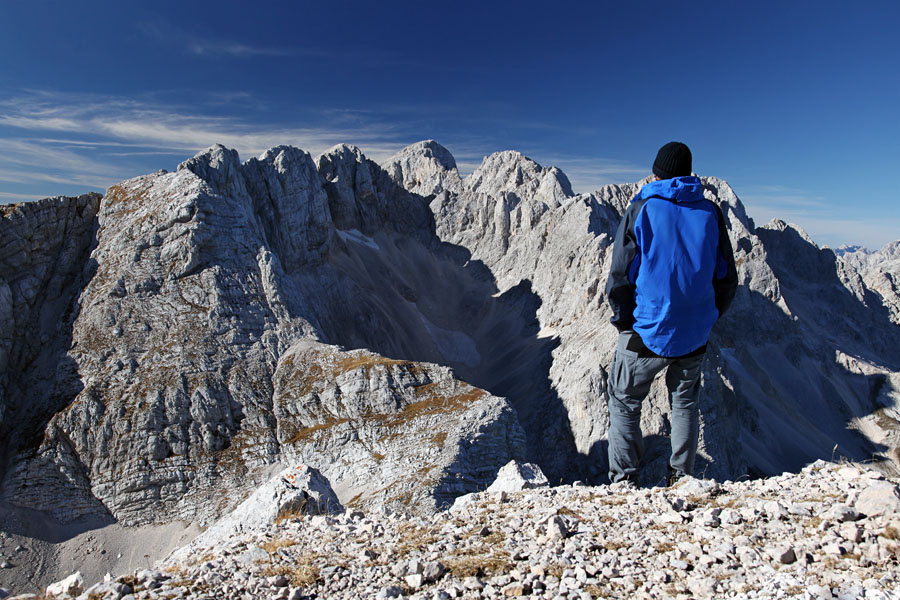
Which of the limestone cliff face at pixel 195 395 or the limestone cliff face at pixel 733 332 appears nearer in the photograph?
the limestone cliff face at pixel 195 395

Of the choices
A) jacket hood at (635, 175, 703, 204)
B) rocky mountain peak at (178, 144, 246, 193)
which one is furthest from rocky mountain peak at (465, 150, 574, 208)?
jacket hood at (635, 175, 703, 204)

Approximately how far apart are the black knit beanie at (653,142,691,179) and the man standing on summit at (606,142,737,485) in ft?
0.05

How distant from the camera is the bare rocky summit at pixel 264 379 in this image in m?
40.1

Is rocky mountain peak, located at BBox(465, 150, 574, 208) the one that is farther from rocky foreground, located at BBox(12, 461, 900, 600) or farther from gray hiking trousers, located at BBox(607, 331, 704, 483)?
rocky foreground, located at BBox(12, 461, 900, 600)

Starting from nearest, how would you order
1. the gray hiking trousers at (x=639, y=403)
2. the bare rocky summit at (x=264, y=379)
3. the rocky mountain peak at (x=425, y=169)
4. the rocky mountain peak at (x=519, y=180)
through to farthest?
the gray hiking trousers at (x=639, y=403) → the bare rocky summit at (x=264, y=379) → the rocky mountain peak at (x=519, y=180) → the rocky mountain peak at (x=425, y=169)

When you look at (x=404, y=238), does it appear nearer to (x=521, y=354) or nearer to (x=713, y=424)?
(x=521, y=354)

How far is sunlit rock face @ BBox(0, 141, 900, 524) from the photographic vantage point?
40406mm

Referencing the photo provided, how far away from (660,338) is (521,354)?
283ft

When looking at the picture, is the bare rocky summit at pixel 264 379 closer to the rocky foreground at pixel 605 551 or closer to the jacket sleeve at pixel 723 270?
the rocky foreground at pixel 605 551

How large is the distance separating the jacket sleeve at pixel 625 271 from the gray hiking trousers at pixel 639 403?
1.60 feet

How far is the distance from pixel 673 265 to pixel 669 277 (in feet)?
0.67

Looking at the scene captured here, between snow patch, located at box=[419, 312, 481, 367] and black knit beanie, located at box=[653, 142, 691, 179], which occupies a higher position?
black knit beanie, located at box=[653, 142, 691, 179]

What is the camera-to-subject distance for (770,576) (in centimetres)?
558

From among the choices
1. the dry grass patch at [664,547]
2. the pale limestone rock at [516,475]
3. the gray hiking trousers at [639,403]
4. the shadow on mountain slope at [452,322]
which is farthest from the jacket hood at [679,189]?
the shadow on mountain slope at [452,322]
